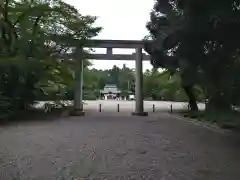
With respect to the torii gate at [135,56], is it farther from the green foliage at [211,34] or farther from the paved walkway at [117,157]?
the green foliage at [211,34]

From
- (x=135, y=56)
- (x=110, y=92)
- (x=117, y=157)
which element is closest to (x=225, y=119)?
(x=117, y=157)

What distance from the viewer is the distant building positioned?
3073 inches

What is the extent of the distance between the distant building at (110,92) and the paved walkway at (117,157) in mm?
63544

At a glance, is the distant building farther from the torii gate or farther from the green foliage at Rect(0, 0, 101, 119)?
the green foliage at Rect(0, 0, 101, 119)

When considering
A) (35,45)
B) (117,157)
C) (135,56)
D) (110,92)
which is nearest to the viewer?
(117,157)

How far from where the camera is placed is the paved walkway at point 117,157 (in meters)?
7.59

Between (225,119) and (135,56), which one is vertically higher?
(135,56)

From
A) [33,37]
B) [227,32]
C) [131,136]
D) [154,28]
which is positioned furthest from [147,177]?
[154,28]

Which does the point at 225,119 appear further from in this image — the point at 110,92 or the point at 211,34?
the point at 110,92

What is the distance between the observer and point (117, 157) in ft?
31.2

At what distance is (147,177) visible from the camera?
24.1 ft

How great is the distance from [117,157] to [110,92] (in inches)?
2850

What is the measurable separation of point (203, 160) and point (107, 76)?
277ft

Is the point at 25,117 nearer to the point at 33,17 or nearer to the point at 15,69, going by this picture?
the point at 15,69
